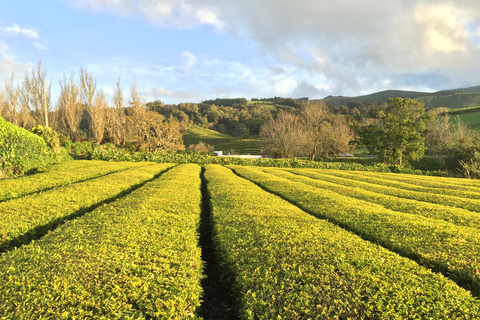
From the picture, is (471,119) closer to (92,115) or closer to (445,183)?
(445,183)

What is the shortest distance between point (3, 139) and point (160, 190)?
12389 mm

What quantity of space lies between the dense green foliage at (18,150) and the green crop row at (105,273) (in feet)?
45.6

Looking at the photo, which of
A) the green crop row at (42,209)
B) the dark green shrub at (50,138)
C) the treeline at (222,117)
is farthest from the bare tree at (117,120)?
the treeline at (222,117)

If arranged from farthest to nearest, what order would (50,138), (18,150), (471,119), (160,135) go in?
(471,119) → (160,135) → (50,138) → (18,150)

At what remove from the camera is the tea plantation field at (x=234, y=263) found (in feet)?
11.1

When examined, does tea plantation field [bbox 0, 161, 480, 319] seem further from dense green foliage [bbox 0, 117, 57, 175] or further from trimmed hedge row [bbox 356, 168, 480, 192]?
dense green foliage [bbox 0, 117, 57, 175]

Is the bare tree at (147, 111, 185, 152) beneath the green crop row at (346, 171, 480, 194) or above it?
above

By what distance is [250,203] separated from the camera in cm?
912

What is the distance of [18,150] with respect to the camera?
640 inches

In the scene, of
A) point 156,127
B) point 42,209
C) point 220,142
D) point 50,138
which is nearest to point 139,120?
point 156,127

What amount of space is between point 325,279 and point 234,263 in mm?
1746

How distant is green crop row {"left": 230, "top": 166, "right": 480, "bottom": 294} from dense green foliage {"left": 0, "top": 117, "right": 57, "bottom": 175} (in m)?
18.3

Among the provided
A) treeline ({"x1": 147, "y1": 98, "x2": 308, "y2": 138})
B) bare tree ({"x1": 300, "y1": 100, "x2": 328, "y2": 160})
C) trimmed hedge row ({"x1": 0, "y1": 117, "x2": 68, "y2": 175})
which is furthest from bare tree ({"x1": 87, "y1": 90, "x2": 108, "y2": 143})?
treeline ({"x1": 147, "y1": 98, "x2": 308, "y2": 138})

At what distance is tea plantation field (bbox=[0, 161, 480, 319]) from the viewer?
3.39 metres
